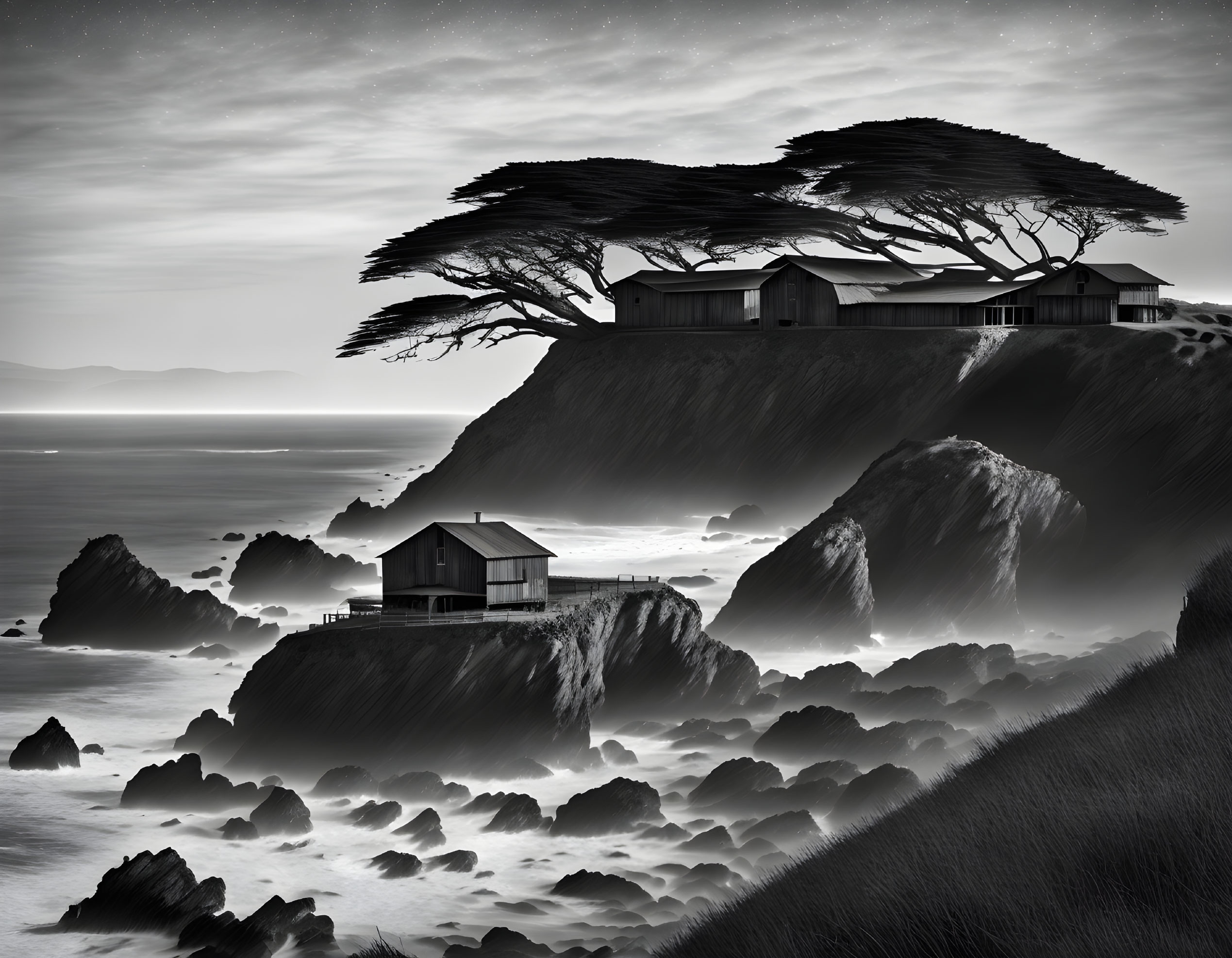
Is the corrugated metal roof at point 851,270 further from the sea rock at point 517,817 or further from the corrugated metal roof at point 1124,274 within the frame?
the sea rock at point 517,817

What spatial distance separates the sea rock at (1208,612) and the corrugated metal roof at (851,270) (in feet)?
191

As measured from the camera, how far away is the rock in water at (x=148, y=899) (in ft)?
93.7

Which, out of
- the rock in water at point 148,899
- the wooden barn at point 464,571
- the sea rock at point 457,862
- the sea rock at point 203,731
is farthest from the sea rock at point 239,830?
the wooden barn at point 464,571

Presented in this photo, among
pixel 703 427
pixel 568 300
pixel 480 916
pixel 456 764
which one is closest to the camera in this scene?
pixel 480 916

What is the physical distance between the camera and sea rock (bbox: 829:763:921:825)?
107ft

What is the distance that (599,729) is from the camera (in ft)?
139

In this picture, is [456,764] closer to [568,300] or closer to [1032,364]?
[1032,364]

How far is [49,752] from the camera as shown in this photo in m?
41.3

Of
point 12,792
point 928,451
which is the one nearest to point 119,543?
point 12,792

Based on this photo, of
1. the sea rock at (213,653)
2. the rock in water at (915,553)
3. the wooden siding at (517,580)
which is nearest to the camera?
the wooden siding at (517,580)

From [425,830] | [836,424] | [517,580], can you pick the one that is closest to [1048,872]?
[425,830]

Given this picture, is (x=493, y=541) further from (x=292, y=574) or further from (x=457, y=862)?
(x=292, y=574)

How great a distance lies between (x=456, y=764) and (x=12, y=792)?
1202cm

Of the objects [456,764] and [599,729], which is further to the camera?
A: [599,729]
